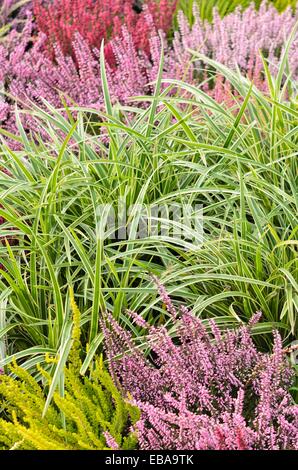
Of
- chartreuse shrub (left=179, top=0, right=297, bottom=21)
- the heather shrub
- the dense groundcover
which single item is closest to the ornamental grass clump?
the dense groundcover

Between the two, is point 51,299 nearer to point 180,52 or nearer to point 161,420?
point 161,420

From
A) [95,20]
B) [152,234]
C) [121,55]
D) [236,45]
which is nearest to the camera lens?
[152,234]

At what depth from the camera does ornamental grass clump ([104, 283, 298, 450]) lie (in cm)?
168

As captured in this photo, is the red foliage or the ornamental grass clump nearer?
the ornamental grass clump

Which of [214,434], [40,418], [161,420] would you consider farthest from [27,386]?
[214,434]

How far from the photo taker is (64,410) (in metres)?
1.69

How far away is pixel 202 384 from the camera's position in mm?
1846

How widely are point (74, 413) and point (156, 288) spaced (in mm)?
448

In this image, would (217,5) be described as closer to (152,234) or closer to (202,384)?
(152,234)

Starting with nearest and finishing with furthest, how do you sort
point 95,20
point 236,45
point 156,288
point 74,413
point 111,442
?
point 111,442 < point 74,413 < point 156,288 < point 236,45 < point 95,20

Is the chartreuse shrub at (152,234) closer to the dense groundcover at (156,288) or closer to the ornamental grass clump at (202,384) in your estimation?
the dense groundcover at (156,288)

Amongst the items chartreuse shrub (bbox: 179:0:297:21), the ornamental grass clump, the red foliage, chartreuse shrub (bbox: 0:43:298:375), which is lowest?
the ornamental grass clump

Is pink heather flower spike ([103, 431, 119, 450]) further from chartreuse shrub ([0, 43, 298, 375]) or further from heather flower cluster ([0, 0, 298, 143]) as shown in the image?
heather flower cluster ([0, 0, 298, 143])

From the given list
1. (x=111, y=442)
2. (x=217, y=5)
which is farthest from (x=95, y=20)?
(x=111, y=442)
